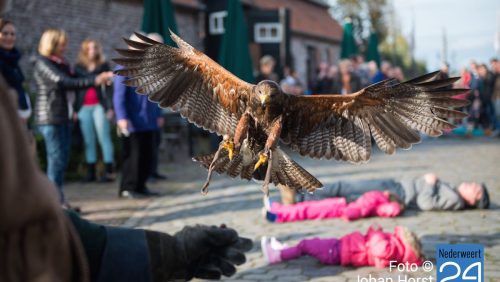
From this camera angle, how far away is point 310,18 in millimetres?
35031

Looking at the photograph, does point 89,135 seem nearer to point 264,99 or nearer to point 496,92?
point 264,99

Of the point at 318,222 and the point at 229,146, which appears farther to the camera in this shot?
the point at 318,222

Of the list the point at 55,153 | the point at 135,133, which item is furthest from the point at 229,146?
the point at 135,133

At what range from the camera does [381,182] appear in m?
6.58

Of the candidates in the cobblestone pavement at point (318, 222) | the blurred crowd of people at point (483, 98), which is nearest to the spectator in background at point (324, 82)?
the cobblestone pavement at point (318, 222)

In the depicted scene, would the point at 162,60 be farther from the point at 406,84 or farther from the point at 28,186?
the point at 28,186

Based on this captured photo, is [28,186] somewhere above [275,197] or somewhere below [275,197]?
above

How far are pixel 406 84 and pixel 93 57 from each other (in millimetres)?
5203

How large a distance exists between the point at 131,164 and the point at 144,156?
0.23 m

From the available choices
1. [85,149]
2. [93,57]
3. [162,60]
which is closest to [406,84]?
[162,60]

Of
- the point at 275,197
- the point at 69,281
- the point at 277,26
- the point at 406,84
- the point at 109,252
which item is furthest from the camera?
the point at 277,26

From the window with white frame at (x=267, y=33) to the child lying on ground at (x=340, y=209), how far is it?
15783 millimetres

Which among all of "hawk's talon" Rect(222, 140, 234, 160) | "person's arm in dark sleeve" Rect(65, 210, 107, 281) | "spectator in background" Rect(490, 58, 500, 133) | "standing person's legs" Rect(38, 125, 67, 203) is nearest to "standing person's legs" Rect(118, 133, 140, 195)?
"standing person's legs" Rect(38, 125, 67, 203)

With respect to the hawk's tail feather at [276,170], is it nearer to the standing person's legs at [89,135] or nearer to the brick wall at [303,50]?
the standing person's legs at [89,135]
